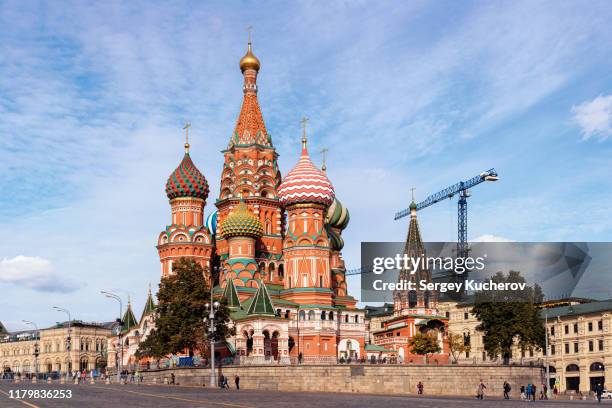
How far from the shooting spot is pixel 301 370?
54.8 meters

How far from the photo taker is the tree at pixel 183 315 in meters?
58.3

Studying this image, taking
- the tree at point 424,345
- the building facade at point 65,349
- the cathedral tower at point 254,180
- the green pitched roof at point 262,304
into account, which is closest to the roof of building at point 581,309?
the tree at point 424,345

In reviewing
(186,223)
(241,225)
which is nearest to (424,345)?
(241,225)

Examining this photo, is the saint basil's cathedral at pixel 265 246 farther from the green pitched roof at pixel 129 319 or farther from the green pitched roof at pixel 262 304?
the green pitched roof at pixel 129 319

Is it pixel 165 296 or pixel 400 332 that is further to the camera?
pixel 400 332

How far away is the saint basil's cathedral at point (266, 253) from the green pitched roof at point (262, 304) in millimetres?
91

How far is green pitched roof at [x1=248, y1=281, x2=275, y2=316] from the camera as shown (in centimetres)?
7094

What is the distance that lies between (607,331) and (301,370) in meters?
45.0

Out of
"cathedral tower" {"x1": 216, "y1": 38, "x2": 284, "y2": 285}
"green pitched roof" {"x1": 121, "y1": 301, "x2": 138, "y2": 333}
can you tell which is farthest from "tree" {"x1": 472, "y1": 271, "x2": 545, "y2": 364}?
"green pitched roof" {"x1": 121, "y1": 301, "x2": 138, "y2": 333}

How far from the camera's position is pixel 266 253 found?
82.9 m

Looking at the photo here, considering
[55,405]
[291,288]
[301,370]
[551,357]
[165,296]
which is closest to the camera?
[55,405]

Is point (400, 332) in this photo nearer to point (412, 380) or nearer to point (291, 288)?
point (291, 288)

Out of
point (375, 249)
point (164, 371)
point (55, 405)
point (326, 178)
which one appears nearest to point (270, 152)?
point (326, 178)

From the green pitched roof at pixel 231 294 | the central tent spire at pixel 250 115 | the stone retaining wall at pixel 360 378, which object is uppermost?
the central tent spire at pixel 250 115
